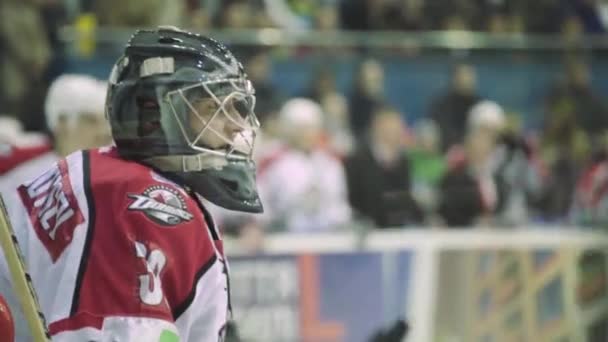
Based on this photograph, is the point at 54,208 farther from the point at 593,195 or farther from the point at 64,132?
the point at 593,195

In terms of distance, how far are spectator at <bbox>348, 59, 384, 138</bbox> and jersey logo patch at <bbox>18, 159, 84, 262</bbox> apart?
5808 mm

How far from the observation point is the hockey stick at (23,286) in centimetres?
265

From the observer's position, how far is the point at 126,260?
8.75ft

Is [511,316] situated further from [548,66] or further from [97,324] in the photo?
[97,324]

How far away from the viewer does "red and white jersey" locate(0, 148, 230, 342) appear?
2.65 metres

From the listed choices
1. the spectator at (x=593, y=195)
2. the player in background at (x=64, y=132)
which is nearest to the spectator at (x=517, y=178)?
the spectator at (x=593, y=195)

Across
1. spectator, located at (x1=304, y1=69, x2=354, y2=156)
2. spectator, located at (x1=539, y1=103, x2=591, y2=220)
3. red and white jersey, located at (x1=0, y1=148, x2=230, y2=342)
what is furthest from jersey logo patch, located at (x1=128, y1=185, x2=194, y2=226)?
spectator, located at (x1=304, y1=69, x2=354, y2=156)

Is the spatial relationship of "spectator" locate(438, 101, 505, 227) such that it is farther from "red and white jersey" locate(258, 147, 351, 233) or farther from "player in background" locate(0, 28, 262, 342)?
"player in background" locate(0, 28, 262, 342)

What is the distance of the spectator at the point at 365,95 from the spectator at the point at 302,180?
22.2 inches

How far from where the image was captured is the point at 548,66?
31.9ft

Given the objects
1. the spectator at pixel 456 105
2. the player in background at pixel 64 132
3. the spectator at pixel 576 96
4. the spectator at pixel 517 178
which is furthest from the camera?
the spectator at pixel 576 96

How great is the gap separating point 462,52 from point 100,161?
6865 millimetres

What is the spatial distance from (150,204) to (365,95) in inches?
252

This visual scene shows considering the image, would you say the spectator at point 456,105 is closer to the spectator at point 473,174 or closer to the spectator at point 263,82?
the spectator at point 473,174
